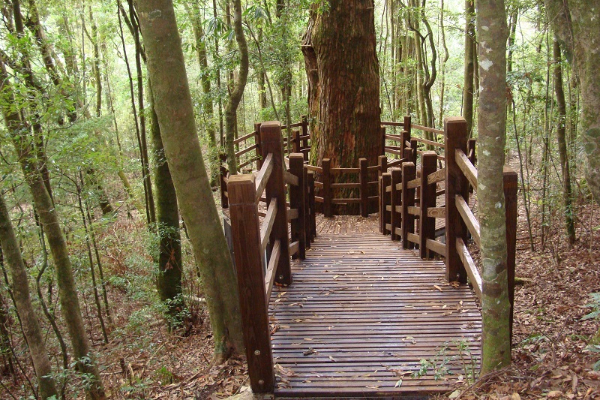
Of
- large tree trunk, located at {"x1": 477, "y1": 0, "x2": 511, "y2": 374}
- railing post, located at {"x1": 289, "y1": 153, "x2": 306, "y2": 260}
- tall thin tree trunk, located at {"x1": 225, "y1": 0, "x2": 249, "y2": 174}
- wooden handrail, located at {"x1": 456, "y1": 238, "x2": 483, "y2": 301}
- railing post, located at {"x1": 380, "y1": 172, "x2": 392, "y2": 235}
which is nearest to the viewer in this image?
large tree trunk, located at {"x1": 477, "y1": 0, "x2": 511, "y2": 374}

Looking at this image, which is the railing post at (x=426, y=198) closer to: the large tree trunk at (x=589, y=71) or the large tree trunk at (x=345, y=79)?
the large tree trunk at (x=589, y=71)

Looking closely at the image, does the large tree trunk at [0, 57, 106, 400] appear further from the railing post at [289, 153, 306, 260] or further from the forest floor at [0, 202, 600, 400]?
the railing post at [289, 153, 306, 260]

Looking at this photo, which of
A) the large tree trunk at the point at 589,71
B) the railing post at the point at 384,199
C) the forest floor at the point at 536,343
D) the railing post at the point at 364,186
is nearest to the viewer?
the forest floor at the point at 536,343

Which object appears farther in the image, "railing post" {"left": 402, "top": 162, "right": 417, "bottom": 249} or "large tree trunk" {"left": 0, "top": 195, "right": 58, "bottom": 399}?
"railing post" {"left": 402, "top": 162, "right": 417, "bottom": 249}

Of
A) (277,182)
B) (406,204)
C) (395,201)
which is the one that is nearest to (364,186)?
(395,201)

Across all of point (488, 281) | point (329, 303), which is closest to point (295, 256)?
point (329, 303)

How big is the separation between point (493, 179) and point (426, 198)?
2.87m

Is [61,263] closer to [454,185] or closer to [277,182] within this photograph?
[277,182]

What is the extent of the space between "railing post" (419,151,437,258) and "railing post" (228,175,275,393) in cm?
285

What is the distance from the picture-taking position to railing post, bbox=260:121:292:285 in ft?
14.6

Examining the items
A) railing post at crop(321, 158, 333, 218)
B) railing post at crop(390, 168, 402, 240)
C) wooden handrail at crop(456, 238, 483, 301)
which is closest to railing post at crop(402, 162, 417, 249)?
railing post at crop(390, 168, 402, 240)

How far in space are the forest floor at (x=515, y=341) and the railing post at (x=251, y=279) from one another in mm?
368

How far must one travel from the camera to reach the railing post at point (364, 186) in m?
9.70

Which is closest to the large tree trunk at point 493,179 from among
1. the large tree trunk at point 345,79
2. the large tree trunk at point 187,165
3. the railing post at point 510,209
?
the railing post at point 510,209
